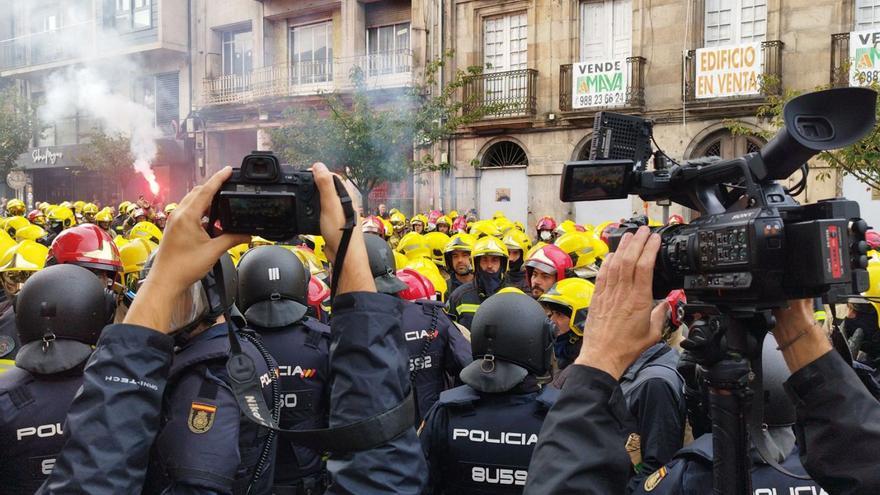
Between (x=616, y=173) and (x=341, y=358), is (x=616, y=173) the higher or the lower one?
the higher one

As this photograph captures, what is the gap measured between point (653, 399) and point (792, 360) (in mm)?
1702

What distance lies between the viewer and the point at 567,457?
5.28 feet

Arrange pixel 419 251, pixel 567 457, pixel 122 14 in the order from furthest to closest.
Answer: pixel 122 14, pixel 419 251, pixel 567 457

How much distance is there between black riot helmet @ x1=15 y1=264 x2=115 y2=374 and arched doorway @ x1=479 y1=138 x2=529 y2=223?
62.3 feet

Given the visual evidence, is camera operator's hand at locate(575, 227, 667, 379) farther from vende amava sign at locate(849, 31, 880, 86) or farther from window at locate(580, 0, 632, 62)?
window at locate(580, 0, 632, 62)

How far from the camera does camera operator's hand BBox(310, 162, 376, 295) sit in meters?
1.90

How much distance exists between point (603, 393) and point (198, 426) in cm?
127

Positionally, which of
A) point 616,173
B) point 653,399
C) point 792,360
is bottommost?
point 653,399

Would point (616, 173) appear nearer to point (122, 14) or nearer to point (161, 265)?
point (161, 265)

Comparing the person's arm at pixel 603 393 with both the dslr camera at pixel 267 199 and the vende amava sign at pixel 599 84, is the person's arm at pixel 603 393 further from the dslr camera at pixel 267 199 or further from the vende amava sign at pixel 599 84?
the vende amava sign at pixel 599 84

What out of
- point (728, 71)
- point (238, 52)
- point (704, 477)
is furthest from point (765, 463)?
point (238, 52)

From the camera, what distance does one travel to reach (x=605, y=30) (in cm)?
2039

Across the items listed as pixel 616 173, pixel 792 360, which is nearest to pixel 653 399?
pixel 792 360

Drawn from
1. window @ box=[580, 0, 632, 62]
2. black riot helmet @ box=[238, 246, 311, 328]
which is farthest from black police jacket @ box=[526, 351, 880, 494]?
window @ box=[580, 0, 632, 62]
